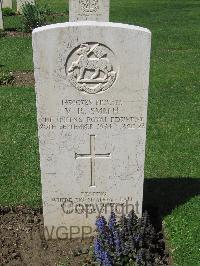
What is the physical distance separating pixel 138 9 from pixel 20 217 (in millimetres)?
17700

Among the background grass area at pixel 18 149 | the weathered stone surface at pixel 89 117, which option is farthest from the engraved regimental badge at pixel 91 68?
the background grass area at pixel 18 149

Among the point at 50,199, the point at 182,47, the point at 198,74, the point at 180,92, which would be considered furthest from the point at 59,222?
the point at 182,47

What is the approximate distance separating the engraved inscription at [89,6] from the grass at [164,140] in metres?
2.08

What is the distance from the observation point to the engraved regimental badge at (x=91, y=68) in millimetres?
4375

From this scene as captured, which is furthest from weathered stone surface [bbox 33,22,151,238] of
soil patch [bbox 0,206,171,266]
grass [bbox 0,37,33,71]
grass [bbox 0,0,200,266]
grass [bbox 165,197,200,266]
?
grass [bbox 0,37,33,71]

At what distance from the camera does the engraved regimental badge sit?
438cm

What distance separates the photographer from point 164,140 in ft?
26.2

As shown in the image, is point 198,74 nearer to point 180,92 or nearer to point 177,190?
point 180,92

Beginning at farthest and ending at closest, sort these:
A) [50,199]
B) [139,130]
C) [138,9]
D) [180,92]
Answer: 1. [138,9]
2. [180,92]
3. [50,199]
4. [139,130]

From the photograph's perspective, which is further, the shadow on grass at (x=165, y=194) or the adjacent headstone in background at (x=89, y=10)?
the adjacent headstone in background at (x=89, y=10)

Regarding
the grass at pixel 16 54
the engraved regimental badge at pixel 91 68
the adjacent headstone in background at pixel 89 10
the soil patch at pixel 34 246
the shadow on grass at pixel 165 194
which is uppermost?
the adjacent headstone in background at pixel 89 10

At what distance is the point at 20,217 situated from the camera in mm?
5648

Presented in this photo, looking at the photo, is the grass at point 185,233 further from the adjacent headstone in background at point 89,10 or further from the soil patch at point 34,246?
the adjacent headstone in background at point 89,10

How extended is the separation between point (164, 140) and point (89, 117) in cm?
352
